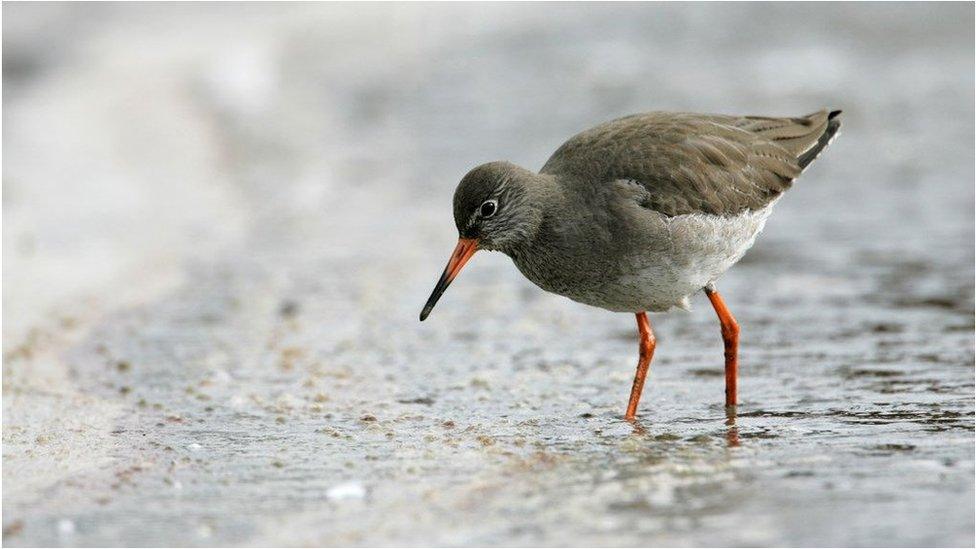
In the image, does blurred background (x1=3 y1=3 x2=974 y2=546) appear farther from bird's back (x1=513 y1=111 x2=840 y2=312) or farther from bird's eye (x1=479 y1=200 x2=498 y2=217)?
bird's eye (x1=479 y1=200 x2=498 y2=217)

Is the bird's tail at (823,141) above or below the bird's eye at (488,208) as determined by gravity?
above

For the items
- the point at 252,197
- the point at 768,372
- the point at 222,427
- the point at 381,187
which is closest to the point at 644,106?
the point at 381,187

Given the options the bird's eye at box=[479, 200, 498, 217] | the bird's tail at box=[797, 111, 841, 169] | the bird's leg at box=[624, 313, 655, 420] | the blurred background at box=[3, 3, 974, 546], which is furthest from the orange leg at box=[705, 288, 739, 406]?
the bird's eye at box=[479, 200, 498, 217]

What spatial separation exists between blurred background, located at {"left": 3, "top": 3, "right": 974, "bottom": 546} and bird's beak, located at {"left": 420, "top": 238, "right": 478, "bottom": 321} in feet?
1.83

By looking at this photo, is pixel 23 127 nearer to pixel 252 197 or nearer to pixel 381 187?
pixel 252 197

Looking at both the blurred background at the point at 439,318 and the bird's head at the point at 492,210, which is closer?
the blurred background at the point at 439,318

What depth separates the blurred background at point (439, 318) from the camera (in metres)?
4.79

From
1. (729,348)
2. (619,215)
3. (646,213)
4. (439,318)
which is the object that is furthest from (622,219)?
(439,318)

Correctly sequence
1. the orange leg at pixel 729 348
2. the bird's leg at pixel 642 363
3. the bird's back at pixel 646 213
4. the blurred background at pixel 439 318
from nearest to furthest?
the blurred background at pixel 439 318, the bird's leg at pixel 642 363, the bird's back at pixel 646 213, the orange leg at pixel 729 348

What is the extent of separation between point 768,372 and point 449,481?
2798 mm

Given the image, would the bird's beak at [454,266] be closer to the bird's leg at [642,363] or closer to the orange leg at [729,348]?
the bird's leg at [642,363]

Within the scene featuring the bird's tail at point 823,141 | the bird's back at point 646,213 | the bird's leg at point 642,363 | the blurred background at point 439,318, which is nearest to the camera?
the blurred background at point 439,318

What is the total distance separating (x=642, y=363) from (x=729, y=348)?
506mm

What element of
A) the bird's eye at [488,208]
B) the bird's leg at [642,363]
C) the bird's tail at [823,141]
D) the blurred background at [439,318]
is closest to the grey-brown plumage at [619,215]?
the bird's eye at [488,208]
